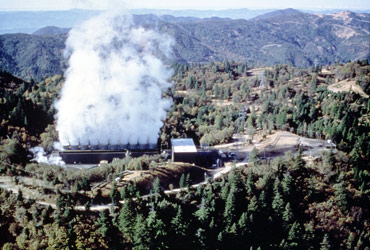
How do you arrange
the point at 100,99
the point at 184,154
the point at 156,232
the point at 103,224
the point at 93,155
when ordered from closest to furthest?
the point at 103,224 → the point at 156,232 → the point at 184,154 → the point at 93,155 → the point at 100,99

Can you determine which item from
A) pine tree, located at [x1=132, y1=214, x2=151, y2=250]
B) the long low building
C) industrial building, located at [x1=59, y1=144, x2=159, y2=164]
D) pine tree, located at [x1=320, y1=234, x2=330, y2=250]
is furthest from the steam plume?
pine tree, located at [x1=320, y1=234, x2=330, y2=250]

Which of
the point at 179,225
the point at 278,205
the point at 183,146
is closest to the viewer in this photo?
the point at 179,225


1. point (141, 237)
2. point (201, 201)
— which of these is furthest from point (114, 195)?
point (201, 201)

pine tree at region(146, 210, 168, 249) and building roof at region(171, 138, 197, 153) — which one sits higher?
building roof at region(171, 138, 197, 153)

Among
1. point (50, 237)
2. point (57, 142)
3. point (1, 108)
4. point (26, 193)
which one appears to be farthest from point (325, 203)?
point (1, 108)

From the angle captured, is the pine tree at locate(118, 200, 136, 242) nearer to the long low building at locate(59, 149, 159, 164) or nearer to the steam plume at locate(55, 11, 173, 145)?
the long low building at locate(59, 149, 159, 164)

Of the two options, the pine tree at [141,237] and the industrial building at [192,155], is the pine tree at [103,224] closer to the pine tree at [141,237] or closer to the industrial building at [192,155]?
the pine tree at [141,237]

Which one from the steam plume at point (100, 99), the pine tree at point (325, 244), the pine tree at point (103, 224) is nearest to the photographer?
the pine tree at point (103, 224)

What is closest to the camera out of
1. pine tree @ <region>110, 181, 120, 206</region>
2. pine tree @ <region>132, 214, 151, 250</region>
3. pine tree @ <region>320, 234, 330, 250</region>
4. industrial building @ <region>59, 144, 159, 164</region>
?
pine tree @ <region>132, 214, 151, 250</region>

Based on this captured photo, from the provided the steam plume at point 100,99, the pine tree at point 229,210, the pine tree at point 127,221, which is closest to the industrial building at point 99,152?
the steam plume at point 100,99

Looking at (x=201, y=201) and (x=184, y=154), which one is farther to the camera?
(x=184, y=154)

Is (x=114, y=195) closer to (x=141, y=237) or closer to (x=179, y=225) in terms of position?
(x=141, y=237)
